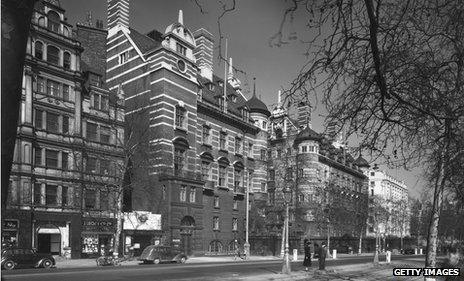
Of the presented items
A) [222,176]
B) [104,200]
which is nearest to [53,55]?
[104,200]

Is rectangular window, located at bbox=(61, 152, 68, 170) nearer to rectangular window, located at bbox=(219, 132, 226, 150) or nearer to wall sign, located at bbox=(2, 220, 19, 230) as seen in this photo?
wall sign, located at bbox=(2, 220, 19, 230)

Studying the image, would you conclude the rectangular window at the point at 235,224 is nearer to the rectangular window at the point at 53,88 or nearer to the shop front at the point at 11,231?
the rectangular window at the point at 53,88

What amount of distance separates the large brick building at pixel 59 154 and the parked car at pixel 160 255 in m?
7.45

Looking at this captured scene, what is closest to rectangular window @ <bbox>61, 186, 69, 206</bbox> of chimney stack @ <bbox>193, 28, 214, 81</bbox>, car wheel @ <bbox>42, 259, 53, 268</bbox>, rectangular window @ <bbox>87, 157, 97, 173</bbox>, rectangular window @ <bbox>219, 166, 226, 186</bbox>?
rectangular window @ <bbox>87, 157, 97, 173</bbox>

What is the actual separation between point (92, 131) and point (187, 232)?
1441cm

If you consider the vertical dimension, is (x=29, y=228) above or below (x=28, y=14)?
below

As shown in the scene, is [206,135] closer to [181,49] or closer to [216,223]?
[181,49]

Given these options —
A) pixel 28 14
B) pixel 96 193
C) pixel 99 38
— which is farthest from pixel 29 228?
pixel 28 14

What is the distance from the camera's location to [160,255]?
33.2 m

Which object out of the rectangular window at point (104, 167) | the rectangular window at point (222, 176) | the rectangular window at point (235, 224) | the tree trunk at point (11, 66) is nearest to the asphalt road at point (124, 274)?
the tree trunk at point (11, 66)

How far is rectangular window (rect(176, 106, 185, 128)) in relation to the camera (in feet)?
156

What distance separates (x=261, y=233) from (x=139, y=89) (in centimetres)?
2410

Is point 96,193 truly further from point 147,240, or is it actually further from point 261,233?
point 261,233

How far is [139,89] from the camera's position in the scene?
47.8 metres
